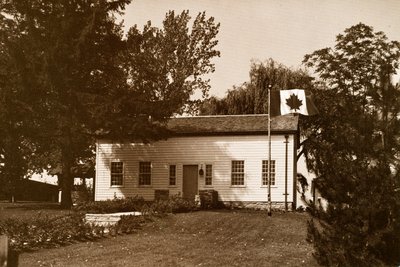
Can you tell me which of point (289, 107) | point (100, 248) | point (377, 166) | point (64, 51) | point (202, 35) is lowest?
point (100, 248)

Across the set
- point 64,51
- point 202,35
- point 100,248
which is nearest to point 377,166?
point 100,248

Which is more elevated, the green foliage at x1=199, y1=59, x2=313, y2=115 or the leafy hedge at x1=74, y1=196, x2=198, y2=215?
the green foliage at x1=199, y1=59, x2=313, y2=115

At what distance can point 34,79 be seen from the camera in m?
29.0

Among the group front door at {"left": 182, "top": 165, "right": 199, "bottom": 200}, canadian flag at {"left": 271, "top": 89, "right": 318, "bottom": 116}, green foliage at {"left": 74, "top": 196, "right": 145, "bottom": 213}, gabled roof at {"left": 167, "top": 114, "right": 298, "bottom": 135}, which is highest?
canadian flag at {"left": 271, "top": 89, "right": 318, "bottom": 116}

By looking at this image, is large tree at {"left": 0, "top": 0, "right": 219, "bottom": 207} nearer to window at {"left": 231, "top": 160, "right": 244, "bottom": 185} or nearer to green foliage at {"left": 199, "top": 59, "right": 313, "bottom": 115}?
window at {"left": 231, "top": 160, "right": 244, "bottom": 185}

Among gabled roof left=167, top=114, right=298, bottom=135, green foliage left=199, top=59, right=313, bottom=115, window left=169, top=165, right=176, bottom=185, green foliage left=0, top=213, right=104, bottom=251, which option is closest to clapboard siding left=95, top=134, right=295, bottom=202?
window left=169, top=165, right=176, bottom=185

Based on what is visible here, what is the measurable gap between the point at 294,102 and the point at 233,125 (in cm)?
456

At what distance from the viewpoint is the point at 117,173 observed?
3328 cm

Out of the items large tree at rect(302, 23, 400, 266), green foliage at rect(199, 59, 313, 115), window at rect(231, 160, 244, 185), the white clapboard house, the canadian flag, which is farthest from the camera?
green foliage at rect(199, 59, 313, 115)

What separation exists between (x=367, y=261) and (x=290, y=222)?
39.1 ft

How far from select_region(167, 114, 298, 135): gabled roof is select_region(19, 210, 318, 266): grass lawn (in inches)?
284

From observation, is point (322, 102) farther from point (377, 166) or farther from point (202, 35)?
point (377, 166)

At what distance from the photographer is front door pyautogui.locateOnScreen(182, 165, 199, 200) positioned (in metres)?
31.5

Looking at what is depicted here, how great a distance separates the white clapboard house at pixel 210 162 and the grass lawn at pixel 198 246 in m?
6.53
